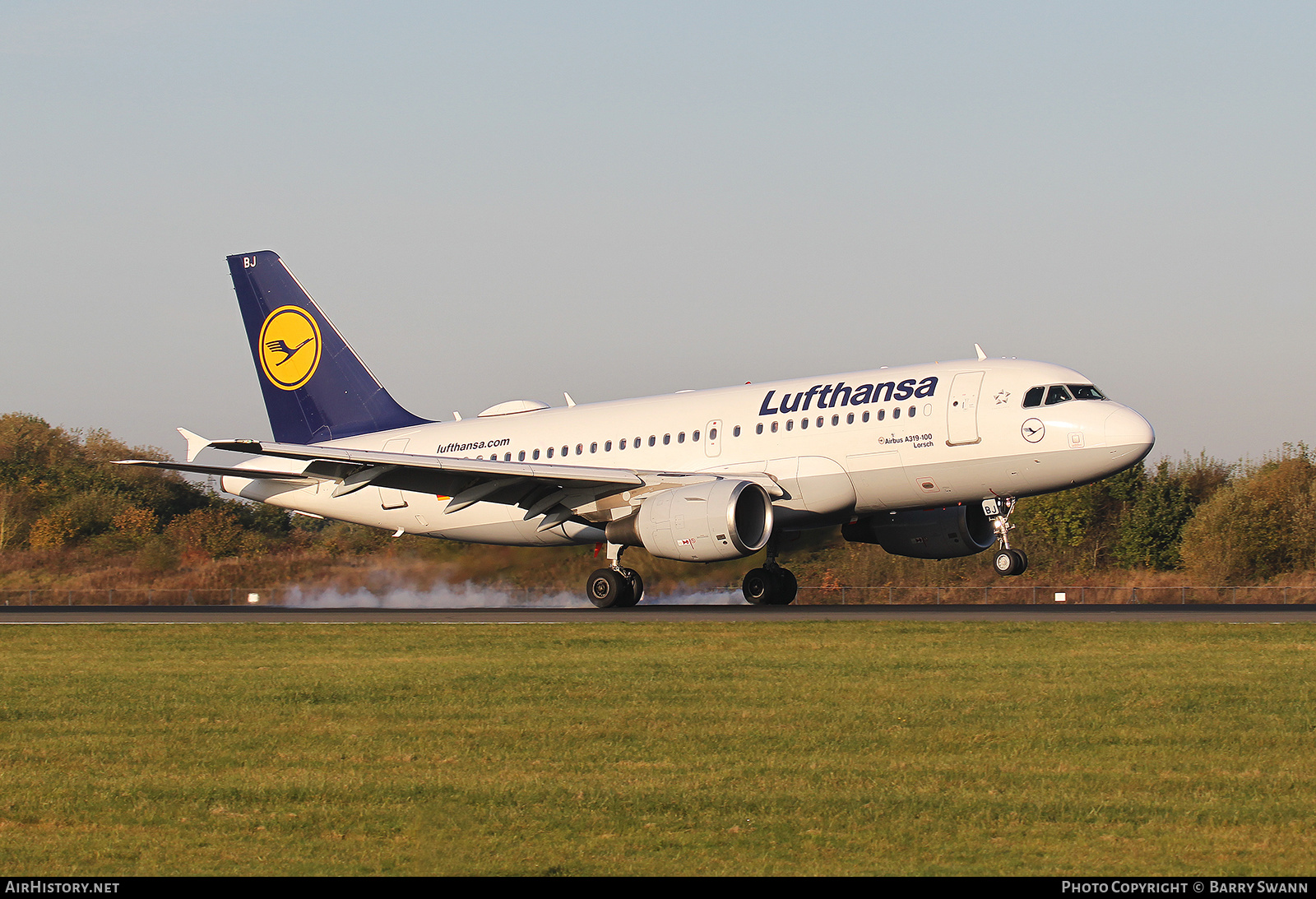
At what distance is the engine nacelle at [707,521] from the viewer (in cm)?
2689

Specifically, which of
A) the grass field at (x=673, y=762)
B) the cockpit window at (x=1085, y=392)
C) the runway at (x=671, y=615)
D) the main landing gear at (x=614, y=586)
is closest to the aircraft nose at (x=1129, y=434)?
Answer: the cockpit window at (x=1085, y=392)

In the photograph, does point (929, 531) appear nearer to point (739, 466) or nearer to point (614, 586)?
point (739, 466)

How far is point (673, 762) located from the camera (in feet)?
33.0

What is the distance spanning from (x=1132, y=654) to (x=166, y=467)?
20.4 metres

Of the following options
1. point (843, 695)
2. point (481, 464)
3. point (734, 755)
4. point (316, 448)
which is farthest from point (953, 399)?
point (734, 755)

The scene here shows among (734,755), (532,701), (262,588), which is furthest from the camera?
(262,588)

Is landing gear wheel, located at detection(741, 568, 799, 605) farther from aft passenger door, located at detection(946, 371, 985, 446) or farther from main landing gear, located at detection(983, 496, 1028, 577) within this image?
aft passenger door, located at detection(946, 371, 985, 446)

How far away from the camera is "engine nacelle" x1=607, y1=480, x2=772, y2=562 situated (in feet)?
88.2

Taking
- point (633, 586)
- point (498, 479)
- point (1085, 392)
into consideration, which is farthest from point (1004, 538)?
point (498, 479)

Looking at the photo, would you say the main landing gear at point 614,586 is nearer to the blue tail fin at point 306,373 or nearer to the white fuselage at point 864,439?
the white fuselage at point 864,439

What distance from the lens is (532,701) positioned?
44.0 ft

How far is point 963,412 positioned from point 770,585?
6.68 meters

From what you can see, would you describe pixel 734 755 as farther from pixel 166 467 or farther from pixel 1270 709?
pixel 166 467

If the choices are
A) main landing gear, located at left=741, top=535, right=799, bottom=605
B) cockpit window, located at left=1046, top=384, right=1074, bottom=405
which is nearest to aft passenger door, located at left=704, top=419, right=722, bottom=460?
main landing gear, located at left=741, top=535, right=799, bottom=605
